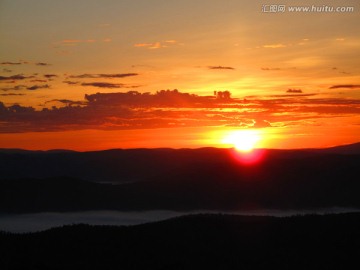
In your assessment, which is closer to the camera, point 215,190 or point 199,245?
point 199,245

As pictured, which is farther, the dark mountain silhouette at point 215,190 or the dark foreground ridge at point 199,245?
the dark mountain silhouette at point 215,190

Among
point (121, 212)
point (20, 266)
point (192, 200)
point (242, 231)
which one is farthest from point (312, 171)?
point (20, 266)

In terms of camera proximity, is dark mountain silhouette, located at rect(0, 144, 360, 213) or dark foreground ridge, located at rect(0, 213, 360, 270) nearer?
dark foreground ridge, located at rect(0, 213, 360, 270)

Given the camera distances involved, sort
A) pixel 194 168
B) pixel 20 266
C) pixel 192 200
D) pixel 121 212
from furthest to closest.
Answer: pixel 194 168
pixel 192 200
pixel 121 212
pixel 20 266

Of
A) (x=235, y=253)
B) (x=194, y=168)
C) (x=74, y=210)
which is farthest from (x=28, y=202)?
(x=235, y=253)

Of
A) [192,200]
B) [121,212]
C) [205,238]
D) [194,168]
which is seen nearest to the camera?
[205,238]

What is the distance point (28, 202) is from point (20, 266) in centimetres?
10479

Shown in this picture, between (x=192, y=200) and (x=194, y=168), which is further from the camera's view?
(x=194, y=168)

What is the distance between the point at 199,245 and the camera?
44.9m

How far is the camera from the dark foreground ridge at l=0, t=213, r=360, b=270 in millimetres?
40469

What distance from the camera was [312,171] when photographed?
155250 mm

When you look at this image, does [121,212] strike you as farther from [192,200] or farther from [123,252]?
[123,252]

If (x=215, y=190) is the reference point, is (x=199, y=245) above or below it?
above

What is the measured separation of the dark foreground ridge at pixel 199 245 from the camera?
133 ft
